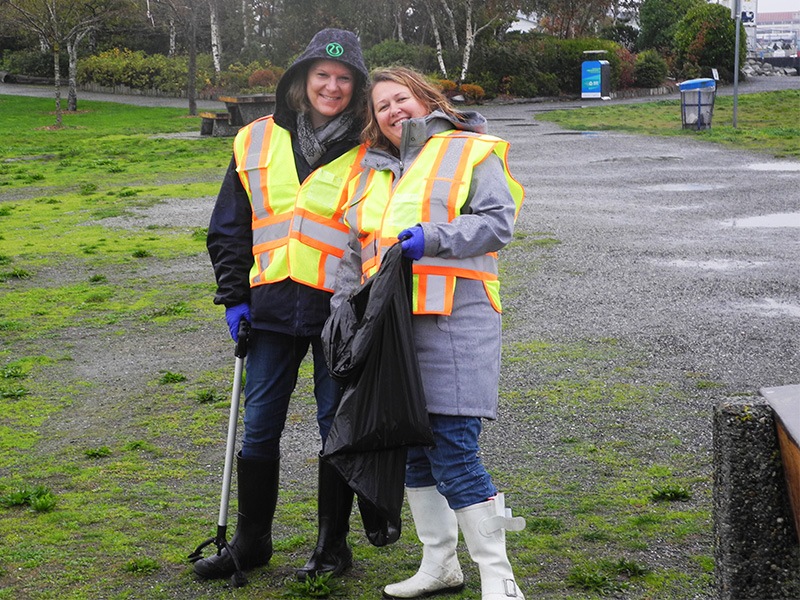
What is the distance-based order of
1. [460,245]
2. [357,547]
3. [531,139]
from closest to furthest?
[460,245] < [357,547] < [531,139]

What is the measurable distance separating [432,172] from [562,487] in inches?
75.2

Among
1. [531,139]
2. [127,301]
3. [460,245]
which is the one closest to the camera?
[460,245]

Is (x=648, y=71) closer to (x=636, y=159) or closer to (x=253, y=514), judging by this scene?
(x=636, y=159)

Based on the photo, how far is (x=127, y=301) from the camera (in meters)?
9.73

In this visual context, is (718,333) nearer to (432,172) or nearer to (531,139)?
(432,172)

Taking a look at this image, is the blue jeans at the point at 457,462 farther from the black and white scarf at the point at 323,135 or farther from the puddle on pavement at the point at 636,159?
the puddle on pavement at the point at 636,159

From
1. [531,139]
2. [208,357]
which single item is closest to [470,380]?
[208,357]

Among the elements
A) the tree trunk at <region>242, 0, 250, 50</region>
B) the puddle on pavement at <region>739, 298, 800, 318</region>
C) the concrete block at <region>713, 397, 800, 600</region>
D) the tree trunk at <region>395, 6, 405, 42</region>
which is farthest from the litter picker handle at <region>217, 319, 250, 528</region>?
the tree trunk at <region>242, 0, 250, 50</region>

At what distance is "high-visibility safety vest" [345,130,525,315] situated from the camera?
12.4 ft

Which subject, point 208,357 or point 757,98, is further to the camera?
point 757,98

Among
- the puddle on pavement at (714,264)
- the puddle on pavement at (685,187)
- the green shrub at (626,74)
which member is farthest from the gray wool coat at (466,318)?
the green shrub at (626,74)

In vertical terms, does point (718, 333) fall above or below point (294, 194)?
below

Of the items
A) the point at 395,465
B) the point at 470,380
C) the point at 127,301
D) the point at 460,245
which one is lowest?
the point at 127,301

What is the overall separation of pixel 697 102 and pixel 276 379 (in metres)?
20.3
